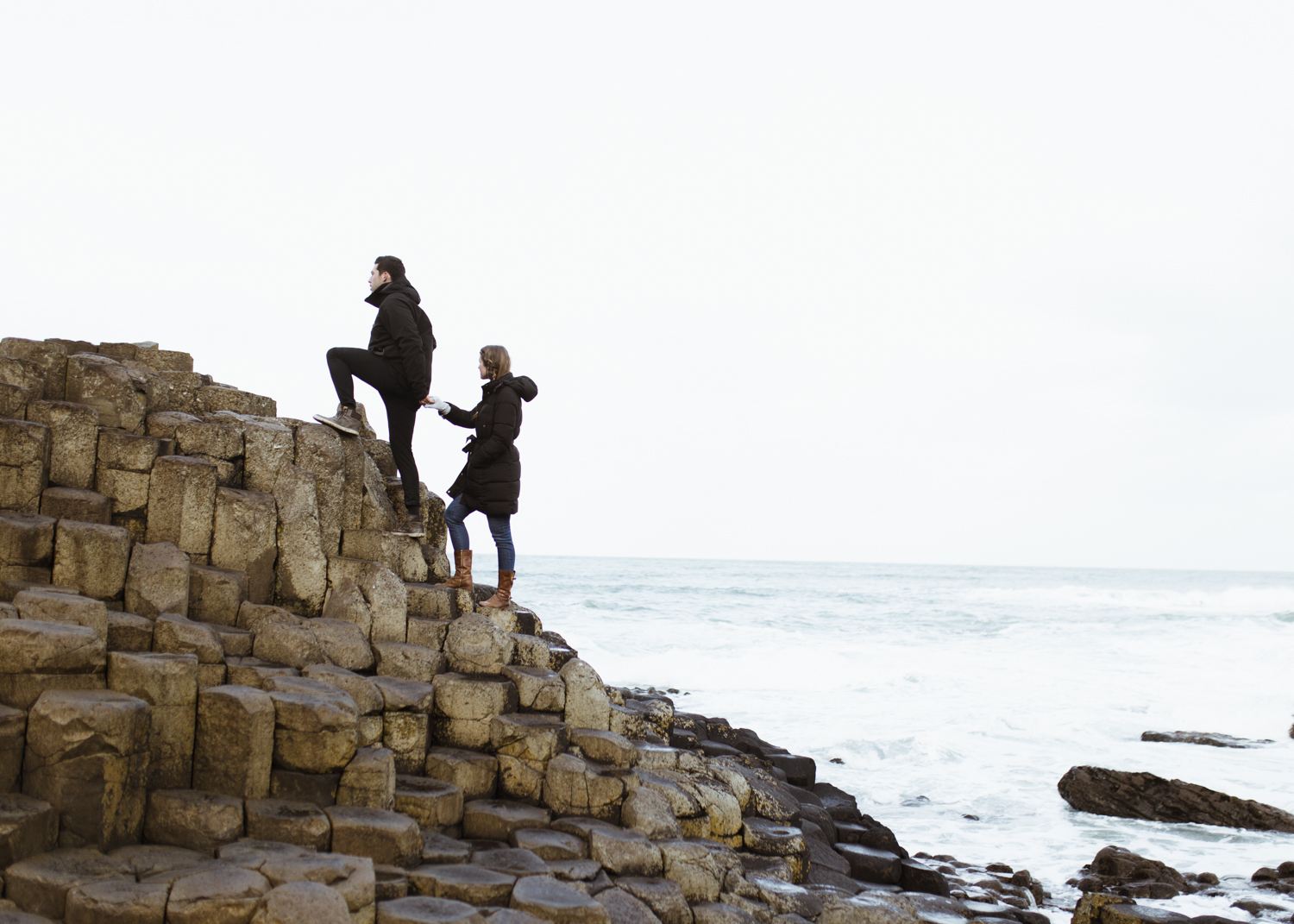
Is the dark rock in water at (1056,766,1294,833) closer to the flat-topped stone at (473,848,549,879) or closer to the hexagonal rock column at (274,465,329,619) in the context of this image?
the flat-topped stone at (473,848,549,879)

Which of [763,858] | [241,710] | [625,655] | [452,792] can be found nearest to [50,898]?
[241,710]

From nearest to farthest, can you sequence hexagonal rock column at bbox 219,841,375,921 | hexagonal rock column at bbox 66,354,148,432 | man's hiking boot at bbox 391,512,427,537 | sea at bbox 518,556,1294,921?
hexagonal rock column at bbox 219,841,375,921, hexagonal rock column at bbox 66,354,148,432, man's hiking boot at bbox 391,512,427,537, sea at bbox 518,556,1294,921

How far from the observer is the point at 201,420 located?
9.74m

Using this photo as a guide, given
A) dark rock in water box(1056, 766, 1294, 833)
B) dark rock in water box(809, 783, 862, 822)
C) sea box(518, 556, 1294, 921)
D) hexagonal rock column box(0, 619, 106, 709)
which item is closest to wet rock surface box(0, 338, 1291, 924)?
hexagonal rock column box(0, 619, 106, 709)

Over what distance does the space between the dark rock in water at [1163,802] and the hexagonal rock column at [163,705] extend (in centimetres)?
1321

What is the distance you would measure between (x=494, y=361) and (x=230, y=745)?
452cm

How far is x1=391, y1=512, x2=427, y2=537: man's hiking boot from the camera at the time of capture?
10312 mm

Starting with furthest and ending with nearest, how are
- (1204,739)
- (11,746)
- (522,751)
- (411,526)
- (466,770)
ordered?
(1204,739), (411,526), (522,751), (466,770), (11,746)

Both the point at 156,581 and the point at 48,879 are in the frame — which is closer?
the point at 48,879

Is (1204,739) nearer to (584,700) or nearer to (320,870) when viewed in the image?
(584,700)

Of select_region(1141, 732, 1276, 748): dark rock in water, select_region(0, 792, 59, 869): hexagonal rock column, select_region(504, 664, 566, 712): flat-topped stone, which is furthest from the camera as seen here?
select_region(1141, 732, 1276, 748): dark rock in water

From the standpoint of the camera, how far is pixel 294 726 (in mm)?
7594

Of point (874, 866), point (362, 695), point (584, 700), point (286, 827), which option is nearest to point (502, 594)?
point (584, 700)

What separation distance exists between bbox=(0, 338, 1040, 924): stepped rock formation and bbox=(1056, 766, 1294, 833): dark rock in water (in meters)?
4.99
